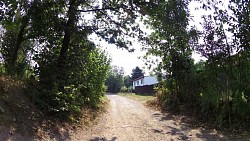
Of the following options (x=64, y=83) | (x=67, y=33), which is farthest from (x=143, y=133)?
(x=67, y=33)

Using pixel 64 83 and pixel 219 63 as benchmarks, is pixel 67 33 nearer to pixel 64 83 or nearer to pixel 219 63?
pixel 64 83

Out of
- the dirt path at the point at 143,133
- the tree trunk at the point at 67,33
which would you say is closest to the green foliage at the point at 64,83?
the tree trunk at the point at 67,33

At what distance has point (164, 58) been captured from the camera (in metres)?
20.3

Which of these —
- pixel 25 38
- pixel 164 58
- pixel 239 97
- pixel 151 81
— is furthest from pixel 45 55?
pixel 151 81

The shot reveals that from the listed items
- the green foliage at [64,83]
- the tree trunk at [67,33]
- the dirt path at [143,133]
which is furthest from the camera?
the tree trunk at [67,33]

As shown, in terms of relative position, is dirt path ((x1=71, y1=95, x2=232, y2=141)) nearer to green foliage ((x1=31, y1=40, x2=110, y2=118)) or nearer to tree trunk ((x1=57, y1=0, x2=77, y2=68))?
green foliage ((x1=31, y1=40, x2=110, y2=118))

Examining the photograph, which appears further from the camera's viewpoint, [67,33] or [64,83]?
[67,33]

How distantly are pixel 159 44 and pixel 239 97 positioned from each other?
9.08 m

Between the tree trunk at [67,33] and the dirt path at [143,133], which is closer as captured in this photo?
the dirt path at [143,133]

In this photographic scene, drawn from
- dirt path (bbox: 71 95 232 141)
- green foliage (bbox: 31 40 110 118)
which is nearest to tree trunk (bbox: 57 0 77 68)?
green foliage (bbox: 31 40 110 118)

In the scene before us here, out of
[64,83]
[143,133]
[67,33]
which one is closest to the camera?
[143,133]

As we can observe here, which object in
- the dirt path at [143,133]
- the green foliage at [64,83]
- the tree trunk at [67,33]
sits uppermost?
the tree trunk at [67,33]

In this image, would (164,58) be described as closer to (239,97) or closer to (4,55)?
(239,97)

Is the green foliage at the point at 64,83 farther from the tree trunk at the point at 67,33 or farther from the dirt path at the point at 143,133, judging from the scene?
the dirt path at the point at 143,133
